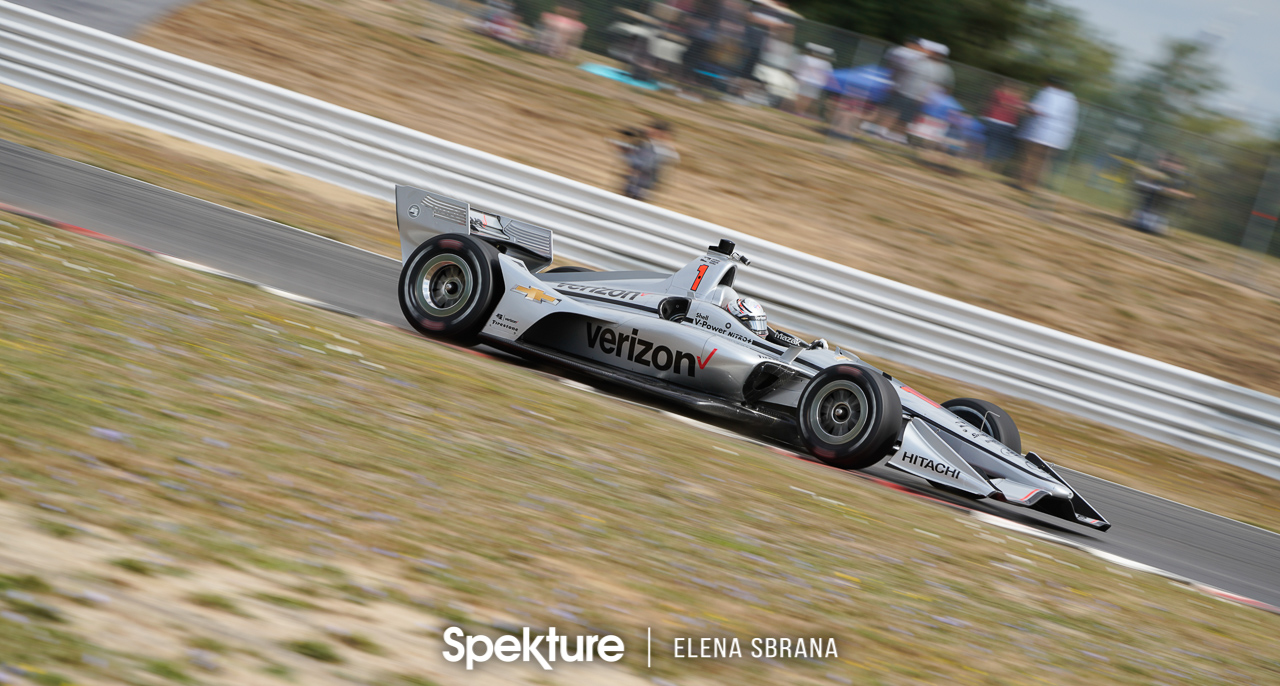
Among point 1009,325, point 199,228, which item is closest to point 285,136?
point 199,228

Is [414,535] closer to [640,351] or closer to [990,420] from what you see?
[640,351]

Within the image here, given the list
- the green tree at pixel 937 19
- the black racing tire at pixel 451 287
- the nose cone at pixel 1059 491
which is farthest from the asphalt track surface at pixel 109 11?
the nose cone at pixel 1059 491

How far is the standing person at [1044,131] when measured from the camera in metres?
14.6

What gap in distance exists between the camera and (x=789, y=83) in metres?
15.7

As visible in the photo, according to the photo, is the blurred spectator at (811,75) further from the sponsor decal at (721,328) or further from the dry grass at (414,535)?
the dry grass at (414,535)

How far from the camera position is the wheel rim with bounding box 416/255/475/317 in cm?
812

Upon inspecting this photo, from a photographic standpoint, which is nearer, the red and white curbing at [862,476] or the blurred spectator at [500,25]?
the red and white curbing at [862,476]

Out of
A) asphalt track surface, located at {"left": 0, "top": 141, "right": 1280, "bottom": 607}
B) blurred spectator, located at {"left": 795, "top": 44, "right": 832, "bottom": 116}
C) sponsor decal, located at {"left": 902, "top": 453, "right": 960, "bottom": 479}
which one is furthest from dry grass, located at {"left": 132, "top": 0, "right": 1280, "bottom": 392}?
sponsor decal, located at {"left": 902, "top": 453, "right": 960, "bottom": 479}

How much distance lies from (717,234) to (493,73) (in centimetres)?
631

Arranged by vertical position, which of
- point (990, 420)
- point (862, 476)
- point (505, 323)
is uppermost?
point (990, 420)

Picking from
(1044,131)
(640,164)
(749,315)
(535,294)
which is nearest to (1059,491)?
(749,315)

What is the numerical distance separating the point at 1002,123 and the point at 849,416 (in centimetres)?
937

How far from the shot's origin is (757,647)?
→ 374 centimetres

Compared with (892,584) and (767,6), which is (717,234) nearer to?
(767,6)
